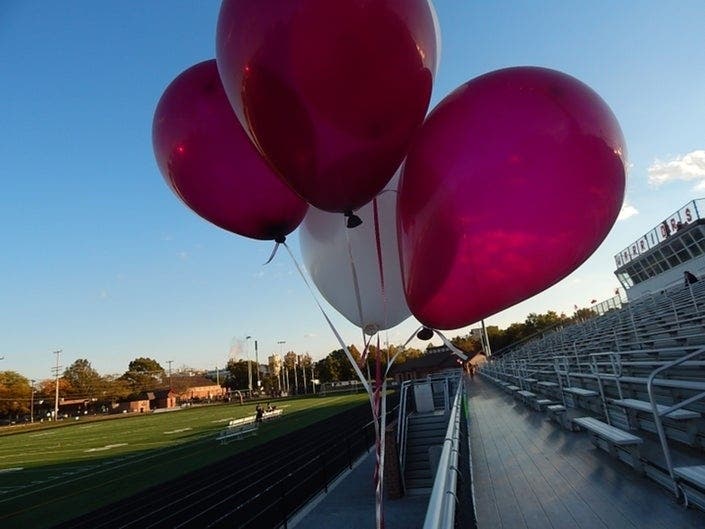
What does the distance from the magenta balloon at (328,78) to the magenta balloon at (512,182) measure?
1.56 ft

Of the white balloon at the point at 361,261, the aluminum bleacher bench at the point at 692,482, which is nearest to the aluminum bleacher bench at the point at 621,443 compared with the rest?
the aluminum bleacher bench at the point at 692,482

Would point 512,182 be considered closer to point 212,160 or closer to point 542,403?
point 212,160

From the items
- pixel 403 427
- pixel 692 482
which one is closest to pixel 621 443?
pixel 692 482

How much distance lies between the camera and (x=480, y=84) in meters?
2.62

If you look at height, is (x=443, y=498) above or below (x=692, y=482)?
above

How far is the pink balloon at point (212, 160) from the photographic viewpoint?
292 centimetres

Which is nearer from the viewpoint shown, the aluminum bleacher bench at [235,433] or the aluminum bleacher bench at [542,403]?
the aluminum bleacher bench at [542,403]

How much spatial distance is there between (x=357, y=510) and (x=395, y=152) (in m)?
8.61

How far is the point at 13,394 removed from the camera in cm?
6825

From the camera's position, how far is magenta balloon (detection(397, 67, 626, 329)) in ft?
7.89

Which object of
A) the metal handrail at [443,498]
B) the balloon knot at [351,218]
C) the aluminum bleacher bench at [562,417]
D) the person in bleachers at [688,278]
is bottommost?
the aluminum bleacher bench at [562,417]

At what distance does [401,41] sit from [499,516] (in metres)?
3.28

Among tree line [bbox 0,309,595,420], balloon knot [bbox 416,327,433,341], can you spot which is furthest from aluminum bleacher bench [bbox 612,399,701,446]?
tree line [bbox 0,309,595,420]

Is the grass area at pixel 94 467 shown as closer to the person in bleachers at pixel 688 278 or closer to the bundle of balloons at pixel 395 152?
the bundle of balloons at pixel 395 152
